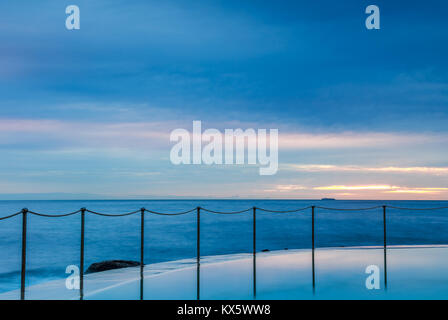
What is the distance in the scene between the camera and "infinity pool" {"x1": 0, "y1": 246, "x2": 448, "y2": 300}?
16.2ft

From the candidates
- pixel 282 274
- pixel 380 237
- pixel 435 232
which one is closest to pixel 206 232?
pixel 380 237

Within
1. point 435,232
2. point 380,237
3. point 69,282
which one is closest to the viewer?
point 69,282

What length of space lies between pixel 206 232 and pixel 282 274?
24.6 metres

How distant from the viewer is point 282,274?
6.23 m

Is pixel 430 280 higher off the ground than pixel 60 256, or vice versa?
pixel 430 280

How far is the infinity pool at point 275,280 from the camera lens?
4934 millimetres

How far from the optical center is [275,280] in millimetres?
5781

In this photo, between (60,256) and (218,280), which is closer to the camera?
(218,280)

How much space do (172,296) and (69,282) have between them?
1.75 m
